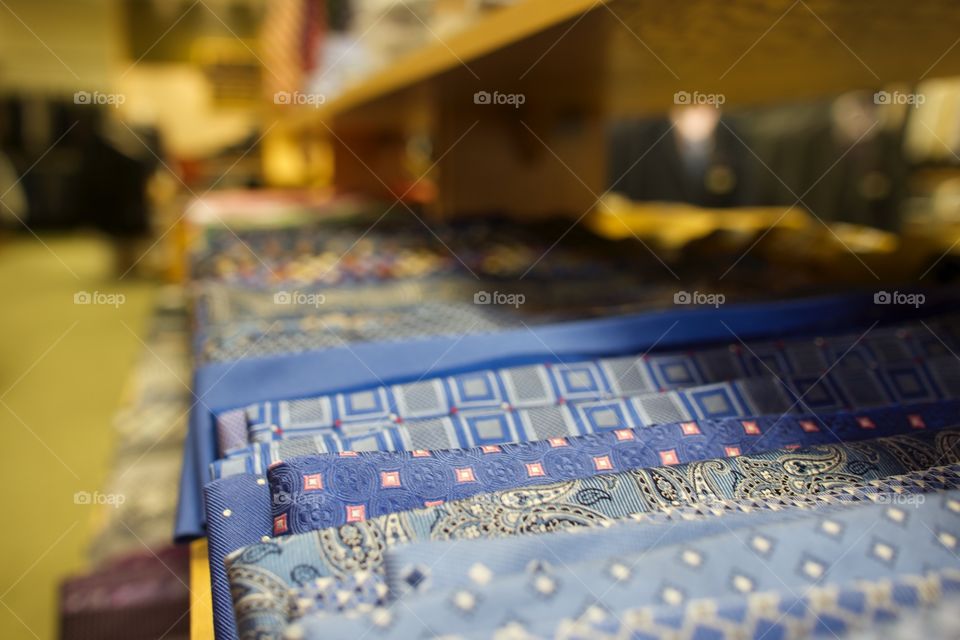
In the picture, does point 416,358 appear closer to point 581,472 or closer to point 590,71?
point 581,472

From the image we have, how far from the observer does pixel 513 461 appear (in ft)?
1.51

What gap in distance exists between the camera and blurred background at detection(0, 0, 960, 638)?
96 cm

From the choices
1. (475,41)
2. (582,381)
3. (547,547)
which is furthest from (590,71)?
(547,547)

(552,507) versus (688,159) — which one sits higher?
(688,159)

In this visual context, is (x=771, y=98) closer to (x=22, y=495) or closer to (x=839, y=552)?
(x=839, y=552)

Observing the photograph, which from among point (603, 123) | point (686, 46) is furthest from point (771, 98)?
point (686, 46)

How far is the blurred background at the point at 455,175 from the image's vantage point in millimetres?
964

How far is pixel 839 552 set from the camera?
1.08 feet

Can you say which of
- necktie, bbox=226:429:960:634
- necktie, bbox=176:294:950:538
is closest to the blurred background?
necktie, bbox=176:294:950:538

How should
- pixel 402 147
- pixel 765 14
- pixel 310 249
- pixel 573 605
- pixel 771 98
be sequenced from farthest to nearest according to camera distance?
pixel 402 147
pixel 771 98
pixel 310 249
pixel 765 14
pixel 573 605

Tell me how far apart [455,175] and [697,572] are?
1.52m

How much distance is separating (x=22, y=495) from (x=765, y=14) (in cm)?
168

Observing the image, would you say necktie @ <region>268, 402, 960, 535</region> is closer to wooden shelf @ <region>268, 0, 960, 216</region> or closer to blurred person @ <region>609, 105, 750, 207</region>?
wooden shelf @ <region>268, 0, 960, 216</region>

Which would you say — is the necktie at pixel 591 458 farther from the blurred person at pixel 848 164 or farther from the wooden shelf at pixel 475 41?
the blurred person at pixel 848 164
